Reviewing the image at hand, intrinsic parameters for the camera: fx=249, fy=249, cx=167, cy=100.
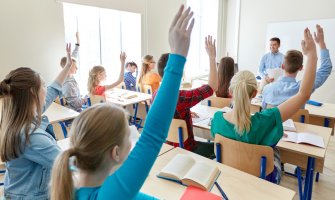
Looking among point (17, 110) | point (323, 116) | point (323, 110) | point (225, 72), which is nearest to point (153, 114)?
point (17, 110)

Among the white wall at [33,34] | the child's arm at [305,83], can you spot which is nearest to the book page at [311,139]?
the child's arm at [305,83]

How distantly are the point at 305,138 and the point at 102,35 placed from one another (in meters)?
3.92

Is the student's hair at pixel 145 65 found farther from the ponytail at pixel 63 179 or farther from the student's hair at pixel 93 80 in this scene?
the ponytail at pixel 63 179

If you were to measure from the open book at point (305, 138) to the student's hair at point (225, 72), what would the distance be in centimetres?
121

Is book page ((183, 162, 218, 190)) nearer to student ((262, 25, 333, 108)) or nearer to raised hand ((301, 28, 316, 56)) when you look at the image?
raised hand ((301, 28, 316, 56))

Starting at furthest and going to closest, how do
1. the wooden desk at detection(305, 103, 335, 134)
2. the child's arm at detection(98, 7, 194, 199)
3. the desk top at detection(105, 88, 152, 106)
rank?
the desk top at detection(105, 88, 152, 106) < the wooden desk at detection(305, 103, 335, 134) < the child's arm at detection(98, 7, 194, 199)

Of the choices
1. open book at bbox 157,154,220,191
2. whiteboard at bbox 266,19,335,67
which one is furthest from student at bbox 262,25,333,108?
whiteboard at bbox 266,19,335,67

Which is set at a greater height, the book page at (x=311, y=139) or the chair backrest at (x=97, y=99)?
Result: the chair backrest at (x=97, y=99)

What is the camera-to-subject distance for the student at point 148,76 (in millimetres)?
4387

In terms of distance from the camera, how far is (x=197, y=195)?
1141mm

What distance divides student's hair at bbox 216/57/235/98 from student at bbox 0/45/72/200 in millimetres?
2249

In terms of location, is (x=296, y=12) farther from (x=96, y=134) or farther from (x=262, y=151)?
(x=96, y=134)

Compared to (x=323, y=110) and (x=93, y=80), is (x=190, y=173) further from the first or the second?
(x=93, y=80)

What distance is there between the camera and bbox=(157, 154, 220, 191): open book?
1.20m
